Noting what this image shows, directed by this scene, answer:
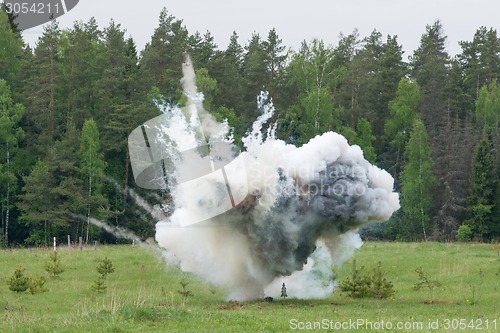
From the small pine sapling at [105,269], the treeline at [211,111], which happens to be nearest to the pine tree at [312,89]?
the treeline at [211,111]

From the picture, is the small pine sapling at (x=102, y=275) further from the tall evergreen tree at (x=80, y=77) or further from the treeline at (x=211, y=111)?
the tall evergreen tree at (x=80, y=77)

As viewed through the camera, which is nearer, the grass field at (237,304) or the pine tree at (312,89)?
the grass field at (237,304)

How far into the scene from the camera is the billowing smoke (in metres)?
31.5

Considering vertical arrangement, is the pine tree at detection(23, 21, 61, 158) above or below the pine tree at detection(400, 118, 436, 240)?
above

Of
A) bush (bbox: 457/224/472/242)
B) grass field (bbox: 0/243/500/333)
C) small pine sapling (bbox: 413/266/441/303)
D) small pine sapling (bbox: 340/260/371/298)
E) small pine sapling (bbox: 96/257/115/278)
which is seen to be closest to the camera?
grass field (bbox: 0/243/500/333)

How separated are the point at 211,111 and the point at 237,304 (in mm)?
41227

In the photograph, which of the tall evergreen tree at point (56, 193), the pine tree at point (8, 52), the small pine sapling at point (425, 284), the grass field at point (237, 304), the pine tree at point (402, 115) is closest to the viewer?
the grass field at point (237, 304)

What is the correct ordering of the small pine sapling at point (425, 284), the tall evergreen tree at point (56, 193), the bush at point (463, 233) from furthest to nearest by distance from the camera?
the bush at point (463, 233), the tall evergreen tree at point (56, 193), the small pine sapling at point (425, 284)

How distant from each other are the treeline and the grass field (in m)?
20.1

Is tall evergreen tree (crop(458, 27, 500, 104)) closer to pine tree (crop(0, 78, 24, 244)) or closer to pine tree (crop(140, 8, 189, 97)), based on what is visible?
pine tree (crop(140, 8, 189, 97))

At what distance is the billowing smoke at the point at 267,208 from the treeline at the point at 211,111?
33278mm

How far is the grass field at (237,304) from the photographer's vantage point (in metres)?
24.1

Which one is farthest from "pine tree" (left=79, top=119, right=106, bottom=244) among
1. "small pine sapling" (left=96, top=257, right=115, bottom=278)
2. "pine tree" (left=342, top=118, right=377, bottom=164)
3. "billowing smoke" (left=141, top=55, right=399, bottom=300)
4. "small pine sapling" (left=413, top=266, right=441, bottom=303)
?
"billowing smoke" (left=141, top=55, right=399, bottom=300)

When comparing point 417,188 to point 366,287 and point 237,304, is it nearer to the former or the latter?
point 366,287
